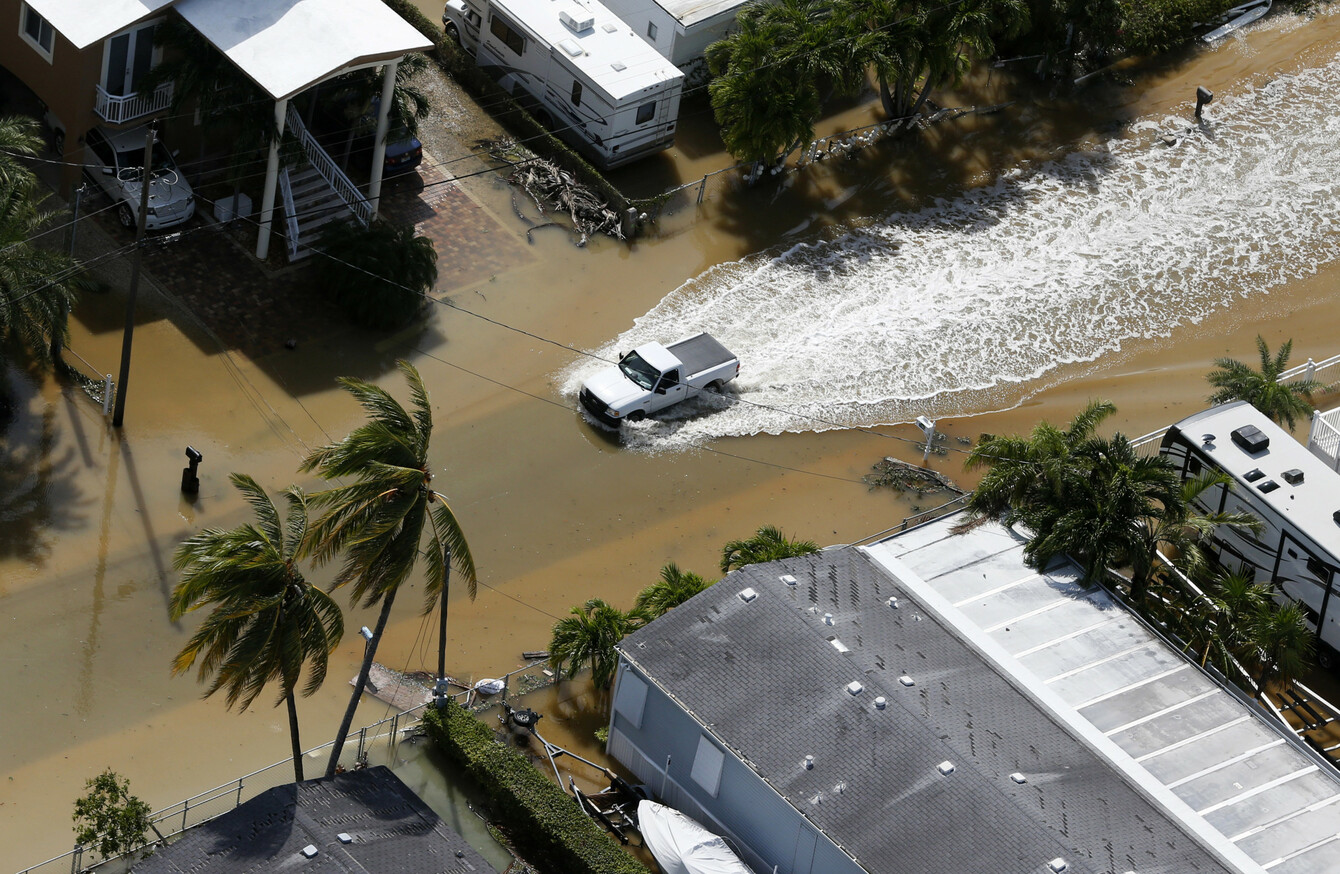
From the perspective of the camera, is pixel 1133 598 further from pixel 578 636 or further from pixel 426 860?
pixel 426 860

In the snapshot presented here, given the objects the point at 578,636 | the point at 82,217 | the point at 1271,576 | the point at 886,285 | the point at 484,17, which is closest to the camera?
the point at 578,636

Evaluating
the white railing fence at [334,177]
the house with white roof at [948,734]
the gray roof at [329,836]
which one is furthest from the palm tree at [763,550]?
the white railing fence at [334,177]

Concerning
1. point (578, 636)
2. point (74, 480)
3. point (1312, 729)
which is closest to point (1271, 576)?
point (1312, 729)

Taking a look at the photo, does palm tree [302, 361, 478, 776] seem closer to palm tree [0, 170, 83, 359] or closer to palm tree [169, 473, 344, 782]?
palm tree [169, 473, 344, 782]

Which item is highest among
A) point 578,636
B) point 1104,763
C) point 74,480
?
point 1104,763

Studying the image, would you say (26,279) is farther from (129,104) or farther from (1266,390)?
(1266,390)

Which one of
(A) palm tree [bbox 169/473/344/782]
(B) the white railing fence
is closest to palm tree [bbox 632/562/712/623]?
(A) palm tree [bbox 169/473/344/782]
